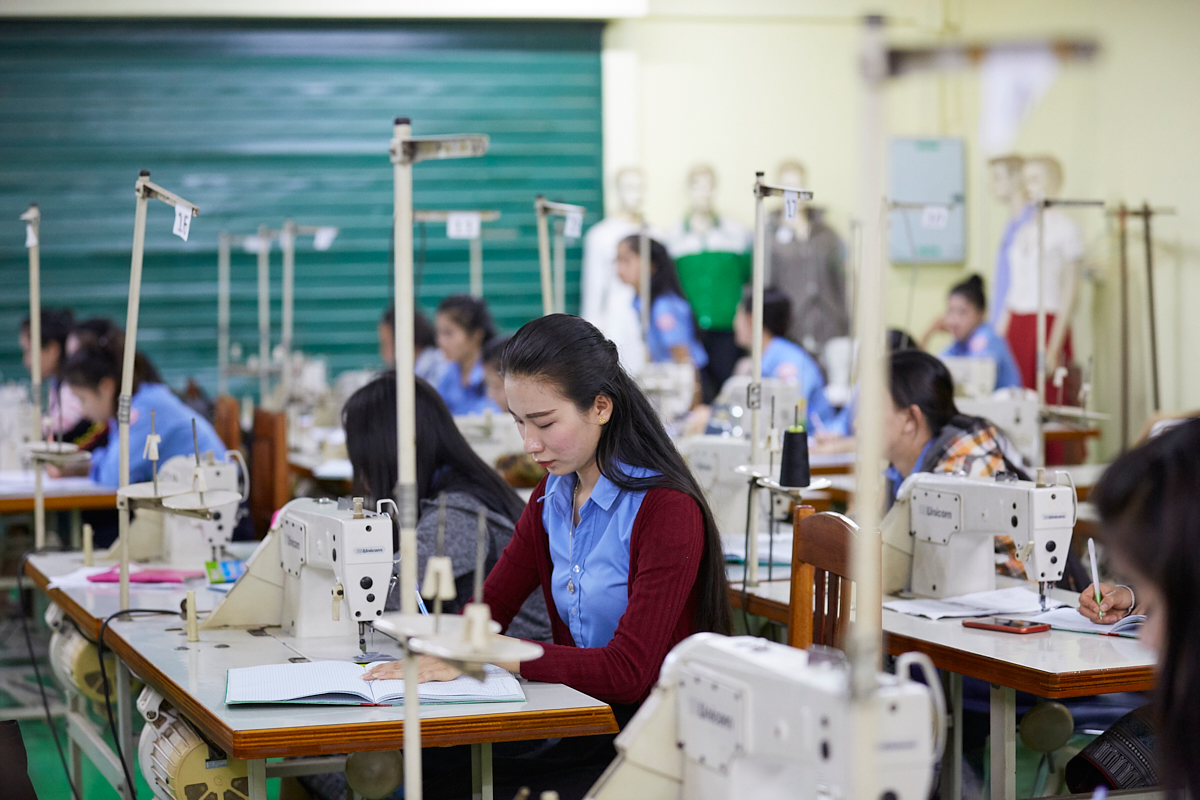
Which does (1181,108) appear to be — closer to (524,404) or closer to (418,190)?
(418,190)

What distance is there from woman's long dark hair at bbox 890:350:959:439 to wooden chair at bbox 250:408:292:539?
1.78m

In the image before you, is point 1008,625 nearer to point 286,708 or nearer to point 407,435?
point 286,708

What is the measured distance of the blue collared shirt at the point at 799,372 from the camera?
17.0 feet

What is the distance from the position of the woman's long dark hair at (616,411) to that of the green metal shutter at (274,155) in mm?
5475

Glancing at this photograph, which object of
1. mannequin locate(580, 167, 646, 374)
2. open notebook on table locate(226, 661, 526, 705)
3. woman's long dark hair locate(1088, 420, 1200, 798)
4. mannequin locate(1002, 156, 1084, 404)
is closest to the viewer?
woman's long dark hair locate(1088, 420, 1200, 798)

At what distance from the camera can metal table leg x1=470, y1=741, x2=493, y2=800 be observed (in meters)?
1.85

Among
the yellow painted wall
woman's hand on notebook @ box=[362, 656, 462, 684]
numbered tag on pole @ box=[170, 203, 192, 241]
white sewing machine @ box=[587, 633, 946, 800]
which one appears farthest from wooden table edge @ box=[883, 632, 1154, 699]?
the yellow painted wall

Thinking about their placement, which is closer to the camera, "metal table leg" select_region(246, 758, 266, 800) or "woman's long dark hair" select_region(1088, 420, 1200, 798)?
"woman's long dark hair" select_region(1088, 420, 1200, 798)

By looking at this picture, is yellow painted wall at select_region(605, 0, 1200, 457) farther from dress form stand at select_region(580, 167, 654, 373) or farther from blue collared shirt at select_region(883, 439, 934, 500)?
blue collared shirt at select_region(883, 439, 934, 500)

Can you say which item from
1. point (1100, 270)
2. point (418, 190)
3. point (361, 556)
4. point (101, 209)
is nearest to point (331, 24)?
point (418, 190)

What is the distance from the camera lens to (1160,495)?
1150 millimetres

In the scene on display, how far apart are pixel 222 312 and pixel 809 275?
10.8 ft

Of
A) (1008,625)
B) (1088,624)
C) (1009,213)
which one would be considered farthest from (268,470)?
(1009,213)

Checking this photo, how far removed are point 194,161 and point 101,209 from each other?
58 cm
